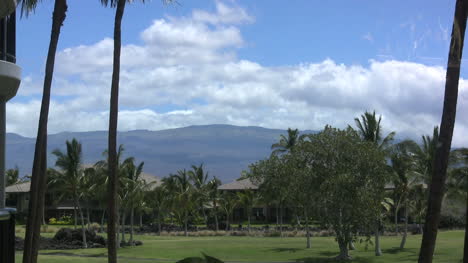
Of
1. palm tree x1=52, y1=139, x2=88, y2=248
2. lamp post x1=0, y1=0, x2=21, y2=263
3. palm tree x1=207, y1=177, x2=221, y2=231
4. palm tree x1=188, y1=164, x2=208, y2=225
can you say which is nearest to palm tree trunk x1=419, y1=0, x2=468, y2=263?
lamp post x1=0, y1=0, x2=21, y2=263

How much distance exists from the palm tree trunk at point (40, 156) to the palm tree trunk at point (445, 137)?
43.4 feet

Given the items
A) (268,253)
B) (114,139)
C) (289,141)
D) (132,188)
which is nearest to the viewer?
(114,139)

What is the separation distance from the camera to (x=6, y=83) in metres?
14.8

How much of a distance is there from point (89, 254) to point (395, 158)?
2557 cm

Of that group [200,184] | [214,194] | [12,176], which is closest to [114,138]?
[214,194]

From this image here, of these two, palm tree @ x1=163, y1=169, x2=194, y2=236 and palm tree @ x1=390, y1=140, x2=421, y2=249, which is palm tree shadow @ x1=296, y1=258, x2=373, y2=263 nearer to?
palm tree @ x1=390, y1=140, x2=421, y2=249

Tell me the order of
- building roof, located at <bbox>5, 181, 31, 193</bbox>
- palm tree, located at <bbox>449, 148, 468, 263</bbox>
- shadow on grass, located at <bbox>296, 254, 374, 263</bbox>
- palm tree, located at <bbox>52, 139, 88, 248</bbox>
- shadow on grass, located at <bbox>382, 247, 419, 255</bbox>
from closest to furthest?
palm tree, located at <bbox>449, 148, 468, 263</bbox>, shadow on grass, located at <bbox>296, 254, 374, 263</bbox>, shadow on grass, located at <bbox>382, 247, 419, 255</bbox>, palm tree, located at <bbox>52, 139, 88, 248</bbox>, building roof, located at <bbox>5, 181, 31, 193</bbox>

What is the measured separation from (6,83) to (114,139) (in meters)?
6.99

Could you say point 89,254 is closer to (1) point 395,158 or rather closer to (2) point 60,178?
(2) point 60,178

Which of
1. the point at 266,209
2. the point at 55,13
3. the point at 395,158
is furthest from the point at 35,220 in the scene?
the point at 266,209

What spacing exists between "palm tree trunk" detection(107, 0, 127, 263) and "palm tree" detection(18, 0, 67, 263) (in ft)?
7.36

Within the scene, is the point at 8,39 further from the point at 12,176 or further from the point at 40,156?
the point at 12,176

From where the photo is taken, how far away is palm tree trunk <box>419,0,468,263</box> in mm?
14156

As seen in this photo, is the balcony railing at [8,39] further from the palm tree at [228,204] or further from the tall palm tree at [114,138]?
the palm tree at [228,204]
